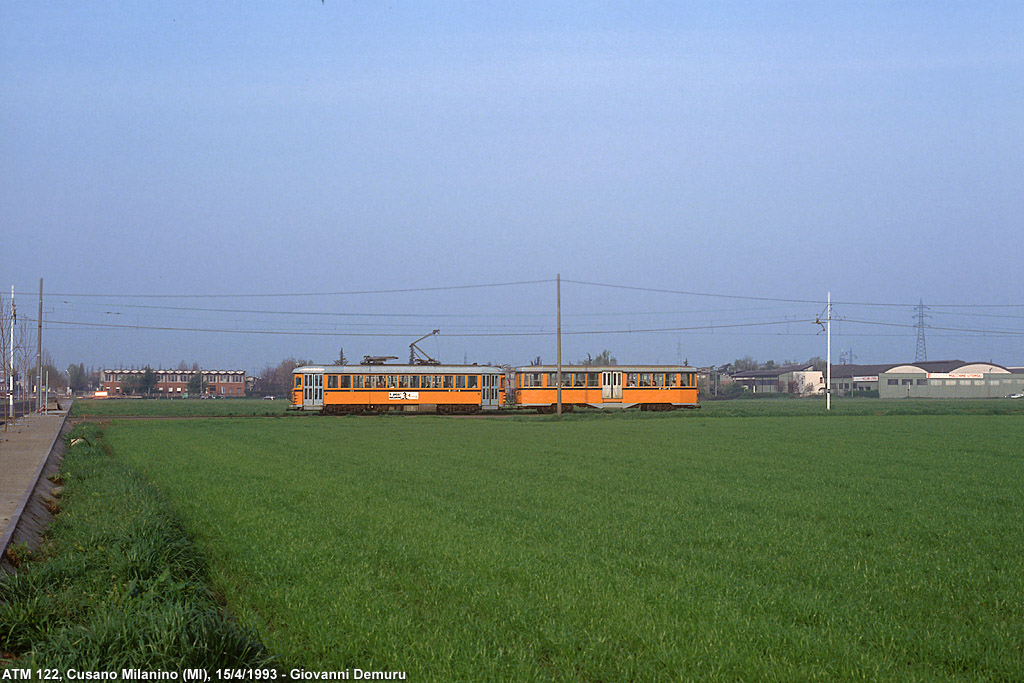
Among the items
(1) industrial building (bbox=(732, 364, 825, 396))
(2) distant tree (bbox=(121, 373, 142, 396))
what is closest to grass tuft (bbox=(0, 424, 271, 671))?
(1) industrial building (bbox=(732, 364, 825, 396))

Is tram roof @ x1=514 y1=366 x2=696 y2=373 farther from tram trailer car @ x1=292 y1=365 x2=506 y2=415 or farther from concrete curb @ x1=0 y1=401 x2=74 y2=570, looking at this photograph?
concrete curb @ x1=0 y1=401 x2=74 y2=570

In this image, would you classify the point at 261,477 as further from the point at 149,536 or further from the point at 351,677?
the point at 351,677

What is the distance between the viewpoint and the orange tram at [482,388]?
54625mm

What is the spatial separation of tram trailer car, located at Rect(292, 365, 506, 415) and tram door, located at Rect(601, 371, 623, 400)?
315 inches

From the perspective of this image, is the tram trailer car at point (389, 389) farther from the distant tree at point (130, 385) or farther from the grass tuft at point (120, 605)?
the distant tree at point (130, 385)

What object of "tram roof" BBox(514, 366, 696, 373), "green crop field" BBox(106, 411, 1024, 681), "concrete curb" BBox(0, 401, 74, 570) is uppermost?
"tram roof" BBox(514, 366, 696, 373)

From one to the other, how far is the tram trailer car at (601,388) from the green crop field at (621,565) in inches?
1380

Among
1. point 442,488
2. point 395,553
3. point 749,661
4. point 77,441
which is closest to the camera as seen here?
point 749,661

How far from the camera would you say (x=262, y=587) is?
8.78m

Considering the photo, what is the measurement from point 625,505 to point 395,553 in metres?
5.53

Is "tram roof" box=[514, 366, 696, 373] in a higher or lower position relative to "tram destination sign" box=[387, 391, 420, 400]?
higher

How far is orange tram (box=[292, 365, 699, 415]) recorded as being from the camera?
54625 millimetres

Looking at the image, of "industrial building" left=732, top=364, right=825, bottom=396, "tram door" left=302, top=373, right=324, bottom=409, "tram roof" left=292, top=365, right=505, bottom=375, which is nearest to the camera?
"tram roof" left=292, top=365, right=505, bottom=375

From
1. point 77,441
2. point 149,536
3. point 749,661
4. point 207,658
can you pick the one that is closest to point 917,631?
point 749,661
